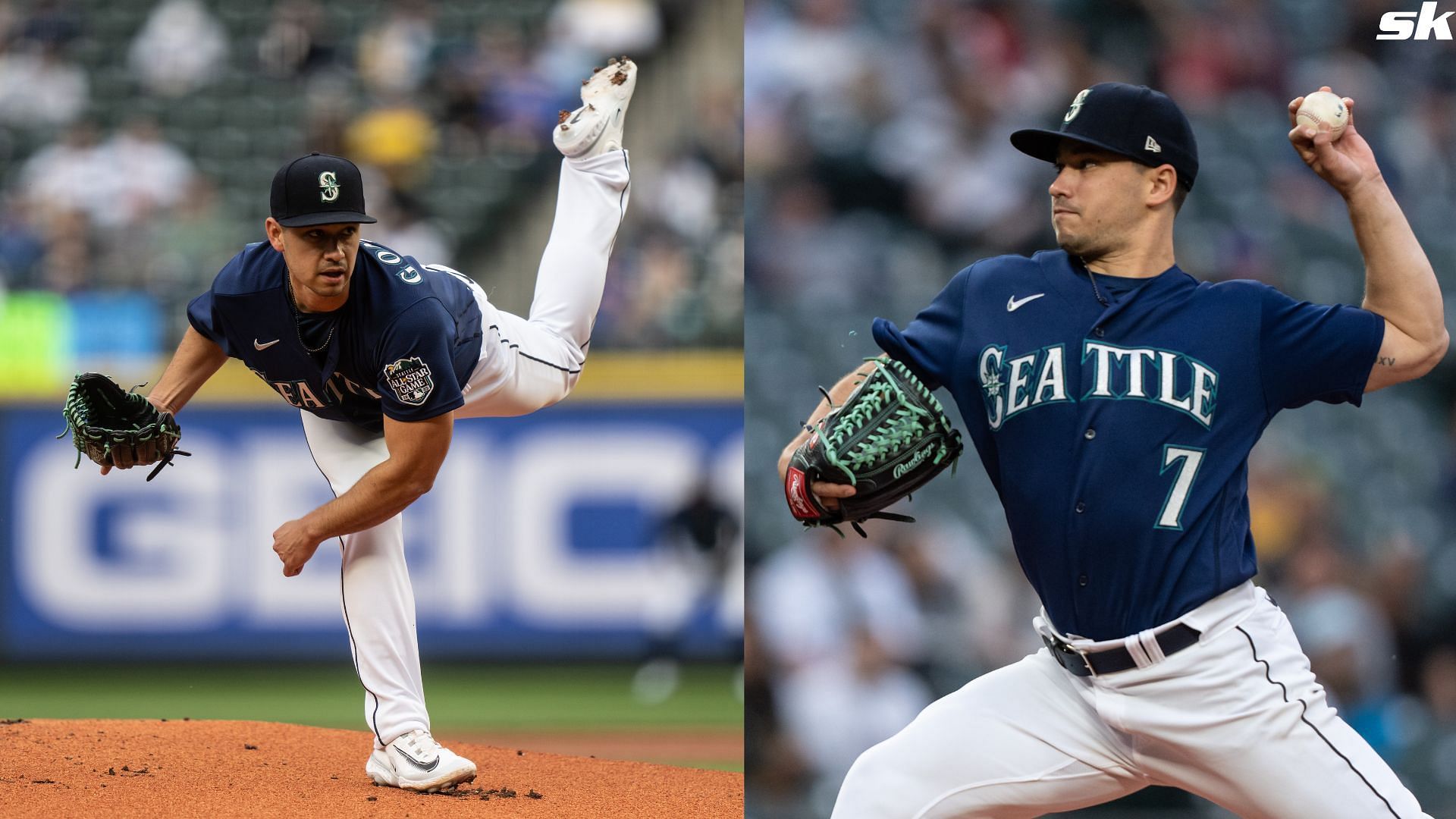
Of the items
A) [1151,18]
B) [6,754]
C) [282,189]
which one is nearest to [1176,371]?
[282,189]

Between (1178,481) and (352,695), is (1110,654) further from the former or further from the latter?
(352,695)

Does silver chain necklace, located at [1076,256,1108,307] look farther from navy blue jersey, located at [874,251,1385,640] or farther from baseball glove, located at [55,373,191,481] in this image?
baseball glove, located at [55,373,191,481]

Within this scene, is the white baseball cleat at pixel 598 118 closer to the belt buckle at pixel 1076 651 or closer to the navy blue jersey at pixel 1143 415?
the navy blue jersey at pixel 1143 415

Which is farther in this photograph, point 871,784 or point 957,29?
point 957,29

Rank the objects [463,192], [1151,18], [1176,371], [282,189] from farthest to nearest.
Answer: [463,192]
[1151,18]
[282,189]
[1176,371]

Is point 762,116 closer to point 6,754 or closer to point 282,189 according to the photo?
point 282,189
